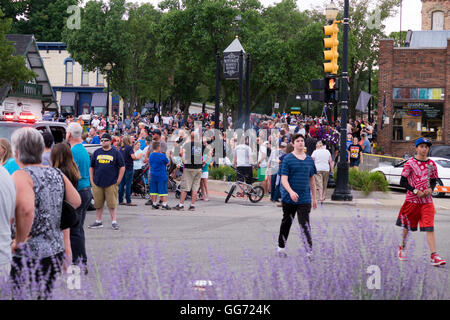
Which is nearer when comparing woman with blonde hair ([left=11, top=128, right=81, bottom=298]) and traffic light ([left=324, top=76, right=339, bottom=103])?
woman with blonde hair ([left=11, top=128, right=81, bottom=298])

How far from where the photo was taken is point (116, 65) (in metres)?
56.5

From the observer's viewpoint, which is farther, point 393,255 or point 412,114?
point 412,114

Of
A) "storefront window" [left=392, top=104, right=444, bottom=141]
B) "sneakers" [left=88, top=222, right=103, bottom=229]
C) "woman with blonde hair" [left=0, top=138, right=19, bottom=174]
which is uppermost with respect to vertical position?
"storefront window" [left=392, top=104, right=444, bottom=141]

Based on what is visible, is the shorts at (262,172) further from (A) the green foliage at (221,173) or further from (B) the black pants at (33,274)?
(B) the black pants at (33,274)

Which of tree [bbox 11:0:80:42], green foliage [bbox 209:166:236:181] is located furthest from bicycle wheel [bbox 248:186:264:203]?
tree [bbox 11:0:80:42]

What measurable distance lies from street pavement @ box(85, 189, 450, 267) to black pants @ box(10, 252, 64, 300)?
7.45 feet

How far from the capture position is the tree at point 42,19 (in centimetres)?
7850

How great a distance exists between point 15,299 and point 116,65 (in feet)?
176

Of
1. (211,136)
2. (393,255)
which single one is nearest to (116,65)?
(211,136)

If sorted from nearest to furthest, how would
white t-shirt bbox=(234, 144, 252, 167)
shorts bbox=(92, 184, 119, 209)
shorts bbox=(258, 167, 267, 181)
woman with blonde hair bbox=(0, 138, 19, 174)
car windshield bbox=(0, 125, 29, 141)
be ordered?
woman with blonde hair bbox=(0, 138, 19, 174), shorts bbox=(92, 184, 119, 209), car windshield bbox=(0, 125, 29, 141), white t-shirt bbox=(234, 144, 252, 167), shorts bbox=(258, 167, 267, 181)

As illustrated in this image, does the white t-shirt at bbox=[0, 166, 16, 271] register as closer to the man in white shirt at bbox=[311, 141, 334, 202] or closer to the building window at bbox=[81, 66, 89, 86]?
the man in white shirt at bbox=[311, 141, 334, 202]

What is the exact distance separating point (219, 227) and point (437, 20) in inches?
2445

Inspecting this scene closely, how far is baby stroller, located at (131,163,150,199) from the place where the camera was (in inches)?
721
